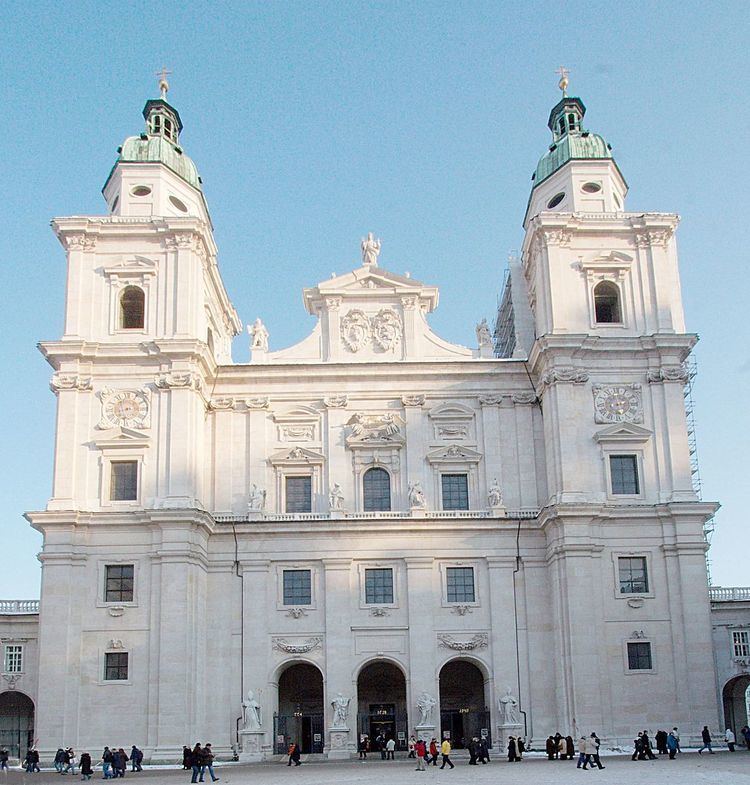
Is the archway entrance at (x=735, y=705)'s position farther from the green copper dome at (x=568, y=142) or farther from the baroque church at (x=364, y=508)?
the green copper dome at (x=568, y=142)

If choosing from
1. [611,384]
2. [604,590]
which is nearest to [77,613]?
[604,590]

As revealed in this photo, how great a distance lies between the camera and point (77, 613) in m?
45.1

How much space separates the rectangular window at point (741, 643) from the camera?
2000 inches

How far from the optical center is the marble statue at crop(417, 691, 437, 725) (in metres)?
45.5

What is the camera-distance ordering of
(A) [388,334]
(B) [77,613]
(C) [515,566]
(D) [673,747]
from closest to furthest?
(D) [673,747], (B) [77,613], (C) [515,566], (A) [388,334]

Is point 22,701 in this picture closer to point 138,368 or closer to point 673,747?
point 138,368

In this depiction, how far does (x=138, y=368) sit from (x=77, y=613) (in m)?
10.5

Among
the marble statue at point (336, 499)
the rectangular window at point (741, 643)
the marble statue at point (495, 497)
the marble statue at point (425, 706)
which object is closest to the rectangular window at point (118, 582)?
the marble statue at point (336, 499)

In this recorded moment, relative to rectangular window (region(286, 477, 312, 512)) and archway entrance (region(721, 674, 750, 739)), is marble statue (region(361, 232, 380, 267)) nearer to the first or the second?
rectangular window (region(286, 477, 312, 512))

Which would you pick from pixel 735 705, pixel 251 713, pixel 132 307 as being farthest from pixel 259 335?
pixel 735 705

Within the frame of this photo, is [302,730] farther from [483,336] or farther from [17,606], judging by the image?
[483,336]

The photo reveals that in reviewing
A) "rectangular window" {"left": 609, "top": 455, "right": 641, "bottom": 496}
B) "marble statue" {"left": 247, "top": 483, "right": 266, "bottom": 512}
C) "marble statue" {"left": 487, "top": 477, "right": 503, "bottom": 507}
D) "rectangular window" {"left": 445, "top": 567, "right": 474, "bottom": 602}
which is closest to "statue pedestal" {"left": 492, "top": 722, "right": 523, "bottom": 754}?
"rectangular window" {"left": 445, "top": 567, "right": 474, "bottom": 602}

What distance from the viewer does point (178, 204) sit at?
175ft

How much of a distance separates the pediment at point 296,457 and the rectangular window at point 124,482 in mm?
5934
